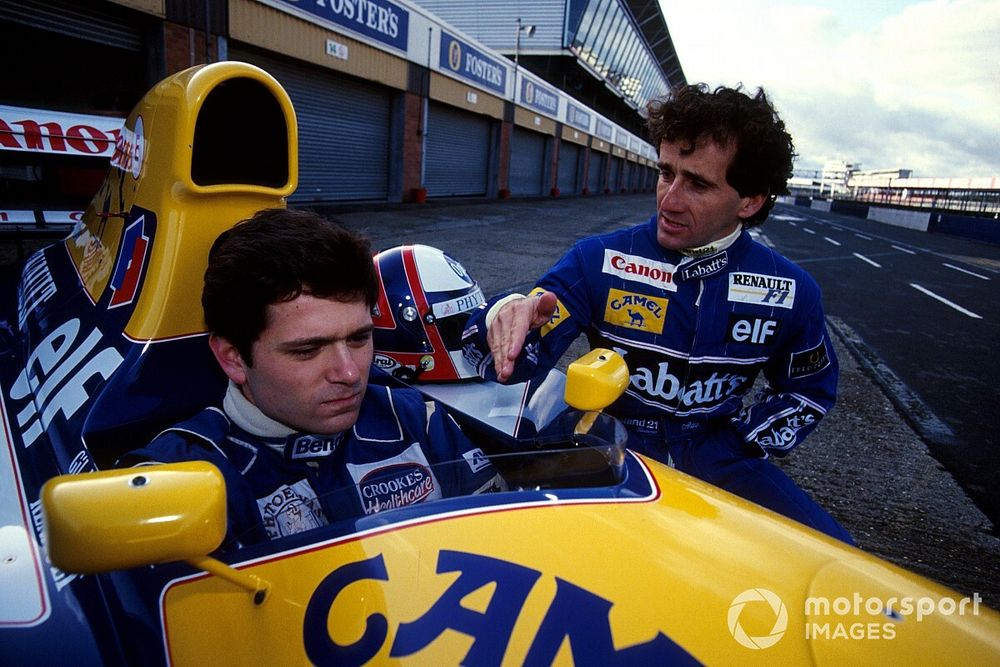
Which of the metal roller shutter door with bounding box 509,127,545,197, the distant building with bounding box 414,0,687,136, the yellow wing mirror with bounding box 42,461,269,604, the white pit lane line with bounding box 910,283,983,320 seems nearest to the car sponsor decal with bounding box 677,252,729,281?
the yellow wing mirror with bounding box 42,461,269,604

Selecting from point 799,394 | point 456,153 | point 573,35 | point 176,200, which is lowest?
point 799,394

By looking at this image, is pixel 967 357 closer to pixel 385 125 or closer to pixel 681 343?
pixel 681 343

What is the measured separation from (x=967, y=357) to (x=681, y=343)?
20.0ft

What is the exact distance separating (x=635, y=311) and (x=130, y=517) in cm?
160

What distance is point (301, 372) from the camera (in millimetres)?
1249

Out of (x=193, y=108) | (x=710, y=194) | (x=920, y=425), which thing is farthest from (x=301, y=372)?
(x=920, y=425)

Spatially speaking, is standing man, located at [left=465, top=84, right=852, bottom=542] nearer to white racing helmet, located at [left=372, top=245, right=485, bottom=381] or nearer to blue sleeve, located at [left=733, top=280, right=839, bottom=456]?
blue sleeve, located at [left=733, top=280, right=839, bottom=456]

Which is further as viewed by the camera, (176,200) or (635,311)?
(635,311)

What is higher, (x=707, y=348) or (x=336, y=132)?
(x=336, y=132)

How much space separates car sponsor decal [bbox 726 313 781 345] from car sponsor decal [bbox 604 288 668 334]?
0.21 meters

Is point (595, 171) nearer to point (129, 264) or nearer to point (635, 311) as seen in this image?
point (635, 311)

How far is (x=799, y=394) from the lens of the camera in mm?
1926

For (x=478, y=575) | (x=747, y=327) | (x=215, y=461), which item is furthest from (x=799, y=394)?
(x=215, y=461)

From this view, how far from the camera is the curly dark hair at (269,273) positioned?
4.12ft
